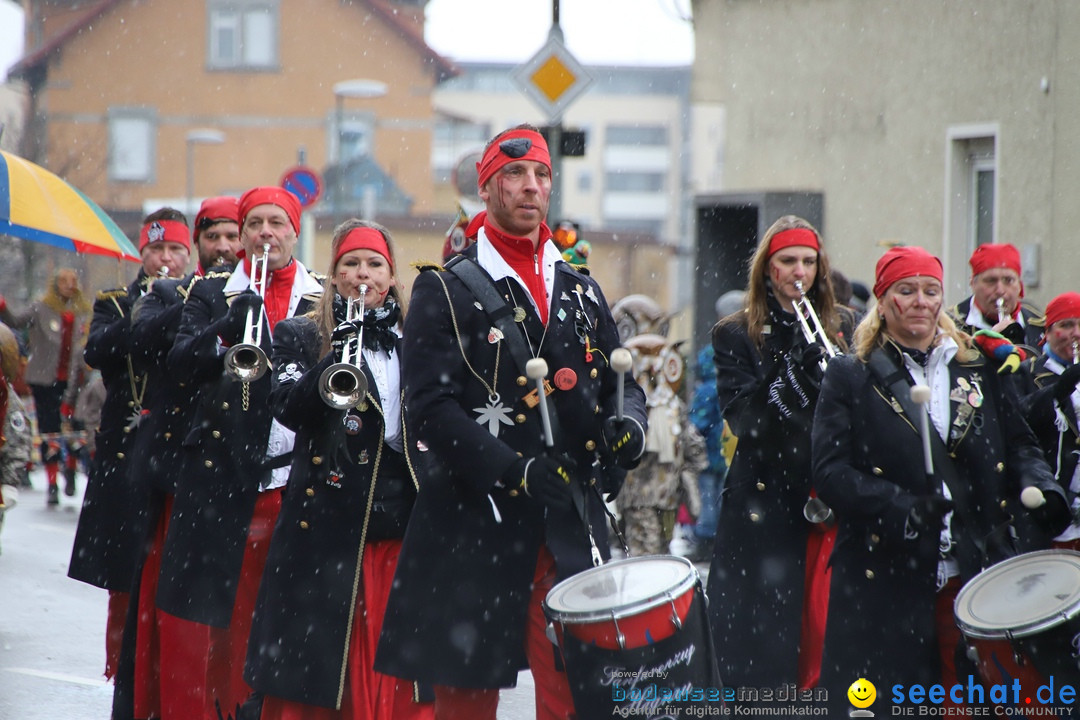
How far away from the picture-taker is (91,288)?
133 feet

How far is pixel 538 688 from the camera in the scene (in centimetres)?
468

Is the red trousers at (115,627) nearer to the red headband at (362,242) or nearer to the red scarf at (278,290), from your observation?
the red scarf at (278,290)

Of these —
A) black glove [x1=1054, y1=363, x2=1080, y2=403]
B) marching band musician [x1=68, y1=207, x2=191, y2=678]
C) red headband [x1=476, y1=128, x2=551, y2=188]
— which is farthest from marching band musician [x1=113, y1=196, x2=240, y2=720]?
black glove [x1=1054, y1=363, x2=1080, y2=403]

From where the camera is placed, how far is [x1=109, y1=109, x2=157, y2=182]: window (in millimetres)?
51312

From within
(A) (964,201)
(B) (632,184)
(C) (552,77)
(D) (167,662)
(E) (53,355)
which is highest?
(B) (632,184)

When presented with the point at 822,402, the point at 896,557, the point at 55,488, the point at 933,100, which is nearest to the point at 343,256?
the point at 822,402

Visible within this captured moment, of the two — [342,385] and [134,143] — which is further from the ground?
[134,143]

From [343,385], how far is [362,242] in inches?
30.9

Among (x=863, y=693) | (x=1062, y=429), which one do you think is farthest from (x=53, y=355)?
(x=863, y=693)

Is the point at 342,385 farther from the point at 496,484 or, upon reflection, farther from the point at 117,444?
the point at 117,444

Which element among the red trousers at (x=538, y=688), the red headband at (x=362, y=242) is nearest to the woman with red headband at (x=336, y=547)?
the red headband at (x=362, y=242)

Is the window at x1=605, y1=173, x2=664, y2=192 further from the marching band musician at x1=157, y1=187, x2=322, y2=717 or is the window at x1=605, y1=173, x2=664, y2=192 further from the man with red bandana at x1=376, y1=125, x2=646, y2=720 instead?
the man with red bandana at x1=376, y1=125, x2=646, y2=720

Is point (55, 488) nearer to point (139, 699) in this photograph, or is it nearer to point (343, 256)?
point (139, 699)

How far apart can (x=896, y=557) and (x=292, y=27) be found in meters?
48.4
